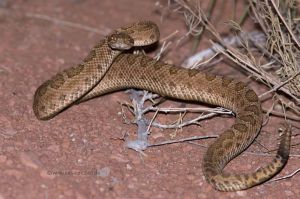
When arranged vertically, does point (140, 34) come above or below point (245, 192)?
above

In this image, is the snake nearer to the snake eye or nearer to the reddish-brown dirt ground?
the snake eye

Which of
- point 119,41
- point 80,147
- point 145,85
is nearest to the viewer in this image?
point 80,147

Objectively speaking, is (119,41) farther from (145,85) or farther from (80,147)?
(80,147)

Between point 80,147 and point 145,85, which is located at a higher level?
point 145,85

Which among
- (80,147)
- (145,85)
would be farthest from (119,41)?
(80,147)

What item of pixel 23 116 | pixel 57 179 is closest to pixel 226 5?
pixel 23 116

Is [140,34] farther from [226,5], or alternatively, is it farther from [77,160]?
[226,5]
